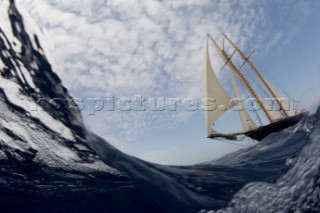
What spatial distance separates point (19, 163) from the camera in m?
8.84

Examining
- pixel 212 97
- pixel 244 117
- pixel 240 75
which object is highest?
pixel 240 75

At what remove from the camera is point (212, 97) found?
4169 centimetres

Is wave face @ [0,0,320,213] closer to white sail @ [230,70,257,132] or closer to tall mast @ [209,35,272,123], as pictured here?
tall mast @ [209,35,272,123]

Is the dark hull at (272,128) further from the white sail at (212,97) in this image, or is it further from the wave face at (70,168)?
the wave face at (70,168)

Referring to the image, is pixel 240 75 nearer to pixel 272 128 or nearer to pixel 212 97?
pixel 212 97

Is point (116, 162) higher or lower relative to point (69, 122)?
lower

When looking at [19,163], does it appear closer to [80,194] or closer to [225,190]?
[80,194]

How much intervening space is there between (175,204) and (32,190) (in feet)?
14.2

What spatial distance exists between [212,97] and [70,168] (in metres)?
33.7

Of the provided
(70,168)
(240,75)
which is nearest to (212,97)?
(240,75)

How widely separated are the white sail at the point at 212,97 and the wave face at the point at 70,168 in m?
30.1

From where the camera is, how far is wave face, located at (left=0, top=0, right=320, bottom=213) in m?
7.75

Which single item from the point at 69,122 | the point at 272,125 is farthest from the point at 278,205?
the point at 272,125

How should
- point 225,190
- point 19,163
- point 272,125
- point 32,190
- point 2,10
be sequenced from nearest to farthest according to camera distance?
1. point 2,10
2. point 225,190
3. point 19,163
4. point 32,190
5. point 272,125
